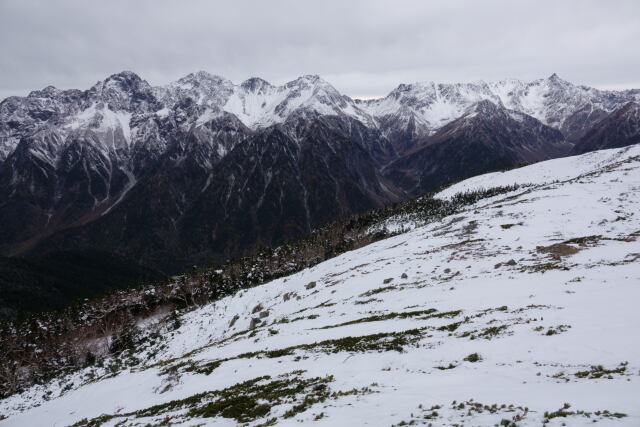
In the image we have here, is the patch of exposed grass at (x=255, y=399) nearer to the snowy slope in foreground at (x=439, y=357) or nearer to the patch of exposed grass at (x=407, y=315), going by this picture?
the snowy slope in foreground at (x=439, y=357)

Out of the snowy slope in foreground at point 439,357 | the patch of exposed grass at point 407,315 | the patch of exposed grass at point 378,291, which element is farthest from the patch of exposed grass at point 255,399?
the patch of exposed grass at point 378,291

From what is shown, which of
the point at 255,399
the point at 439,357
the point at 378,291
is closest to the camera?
the point at 255,399

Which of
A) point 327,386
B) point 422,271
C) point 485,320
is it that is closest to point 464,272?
point 422,271

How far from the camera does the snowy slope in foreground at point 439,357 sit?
1562 cm

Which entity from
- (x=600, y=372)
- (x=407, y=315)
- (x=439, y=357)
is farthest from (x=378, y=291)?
(x=600, y=372)

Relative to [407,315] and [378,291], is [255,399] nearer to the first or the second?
[407,315]

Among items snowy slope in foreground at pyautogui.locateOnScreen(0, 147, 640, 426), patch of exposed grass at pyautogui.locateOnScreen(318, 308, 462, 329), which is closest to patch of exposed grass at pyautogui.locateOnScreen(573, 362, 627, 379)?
snowy slope in foreground at pyautogui.locateOnScreen(0, 147, 640, 426)

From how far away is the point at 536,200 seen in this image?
9794 cm

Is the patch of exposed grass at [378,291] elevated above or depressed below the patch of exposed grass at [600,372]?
below

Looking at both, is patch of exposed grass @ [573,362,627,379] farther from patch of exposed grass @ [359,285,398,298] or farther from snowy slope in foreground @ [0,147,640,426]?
patch of exposed grass @ [359,285,398,298]

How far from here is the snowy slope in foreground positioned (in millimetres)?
15617

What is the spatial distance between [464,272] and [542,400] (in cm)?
3599

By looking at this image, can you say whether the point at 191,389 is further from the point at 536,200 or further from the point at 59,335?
the point at 59,335

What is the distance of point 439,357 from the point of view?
2248 cm
